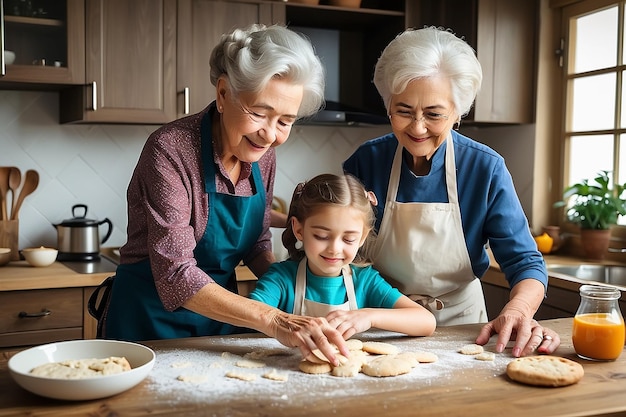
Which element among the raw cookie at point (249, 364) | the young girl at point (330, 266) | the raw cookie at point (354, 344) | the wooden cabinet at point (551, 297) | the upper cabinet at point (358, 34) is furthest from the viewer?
the upper cabinet at point (358, 34)

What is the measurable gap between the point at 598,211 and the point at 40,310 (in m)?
Answer: 2.29

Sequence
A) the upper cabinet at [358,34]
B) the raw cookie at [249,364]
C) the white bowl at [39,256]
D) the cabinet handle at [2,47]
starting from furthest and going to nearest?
the upper cabinet at [358,34] < the white bowl at [39,256] < the cabinet handle at [2,47] < the raw cookie at [249,364]

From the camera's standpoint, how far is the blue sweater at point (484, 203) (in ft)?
5.90

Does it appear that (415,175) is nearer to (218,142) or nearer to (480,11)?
(218,142)

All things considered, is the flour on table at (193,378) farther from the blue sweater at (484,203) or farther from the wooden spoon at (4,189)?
the wooden spoon at (4,189)

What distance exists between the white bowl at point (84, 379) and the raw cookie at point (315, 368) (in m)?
0.28

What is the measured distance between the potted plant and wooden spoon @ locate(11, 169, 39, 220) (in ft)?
7.75

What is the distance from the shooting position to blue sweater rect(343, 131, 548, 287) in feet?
5.90

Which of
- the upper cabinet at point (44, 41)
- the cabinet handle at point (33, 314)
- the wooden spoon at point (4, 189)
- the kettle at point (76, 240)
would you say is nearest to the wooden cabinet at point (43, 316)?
the cabinet handle at point (33, 314)

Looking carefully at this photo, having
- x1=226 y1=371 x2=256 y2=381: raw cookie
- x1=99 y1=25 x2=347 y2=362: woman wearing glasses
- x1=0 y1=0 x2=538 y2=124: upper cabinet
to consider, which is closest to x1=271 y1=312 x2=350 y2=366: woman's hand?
x1=99 y1=25 x2=347 y2=362: woman wearing glasses

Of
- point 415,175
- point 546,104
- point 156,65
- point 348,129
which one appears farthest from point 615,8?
point 156,65

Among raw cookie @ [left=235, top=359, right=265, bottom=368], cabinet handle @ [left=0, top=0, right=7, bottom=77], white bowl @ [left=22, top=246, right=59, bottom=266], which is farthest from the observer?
white bowl @ [left=22, top=246, right=59, bottom=266]

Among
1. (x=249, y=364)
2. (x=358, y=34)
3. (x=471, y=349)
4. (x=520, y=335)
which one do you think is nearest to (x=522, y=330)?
(x=520, y=335)

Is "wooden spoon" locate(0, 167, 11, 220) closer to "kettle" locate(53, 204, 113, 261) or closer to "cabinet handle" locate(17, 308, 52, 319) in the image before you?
"kettle" locate(53, 204, 113, 261)
